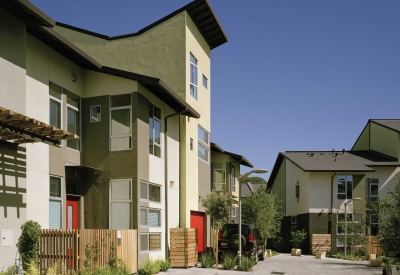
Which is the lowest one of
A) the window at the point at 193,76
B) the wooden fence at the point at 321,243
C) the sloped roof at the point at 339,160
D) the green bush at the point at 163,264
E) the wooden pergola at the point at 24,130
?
the wooden fence at the point at 321,243

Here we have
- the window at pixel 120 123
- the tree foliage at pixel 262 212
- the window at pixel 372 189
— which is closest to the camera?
the window at pixel 120 123

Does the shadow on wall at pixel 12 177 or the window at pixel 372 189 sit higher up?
the shadow on wall at pixel 12 177

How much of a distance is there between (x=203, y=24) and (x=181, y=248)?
11897 millimetres

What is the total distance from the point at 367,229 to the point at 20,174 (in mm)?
33745

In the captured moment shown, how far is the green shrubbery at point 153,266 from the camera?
712 inches

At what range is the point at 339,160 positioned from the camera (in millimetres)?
43750

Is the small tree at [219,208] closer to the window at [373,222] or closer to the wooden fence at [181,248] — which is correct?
the wooden fence at [181,248]

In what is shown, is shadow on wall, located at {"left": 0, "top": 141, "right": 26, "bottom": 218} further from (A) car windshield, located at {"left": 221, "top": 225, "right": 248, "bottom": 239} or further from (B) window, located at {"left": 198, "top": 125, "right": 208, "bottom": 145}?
(B) window, located at {"left": 198, "top": 125, "right": 208, "bottom": 145}

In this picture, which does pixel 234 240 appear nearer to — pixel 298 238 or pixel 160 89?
pixel 160 89

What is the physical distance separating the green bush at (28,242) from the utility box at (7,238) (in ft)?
1.43

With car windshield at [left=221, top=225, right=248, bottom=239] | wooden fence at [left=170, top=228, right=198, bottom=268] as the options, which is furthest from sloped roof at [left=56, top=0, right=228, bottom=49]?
car windshield at [left=221, top=225, right=248, bottom=239]

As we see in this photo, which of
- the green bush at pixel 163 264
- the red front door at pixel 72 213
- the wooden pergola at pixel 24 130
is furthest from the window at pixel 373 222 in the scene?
the wooden pergola at pixel 24 130

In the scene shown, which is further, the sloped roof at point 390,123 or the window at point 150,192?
the sloped roof at point 390,123

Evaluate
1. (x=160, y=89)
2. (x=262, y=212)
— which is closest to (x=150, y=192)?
(x=160, y=89)
